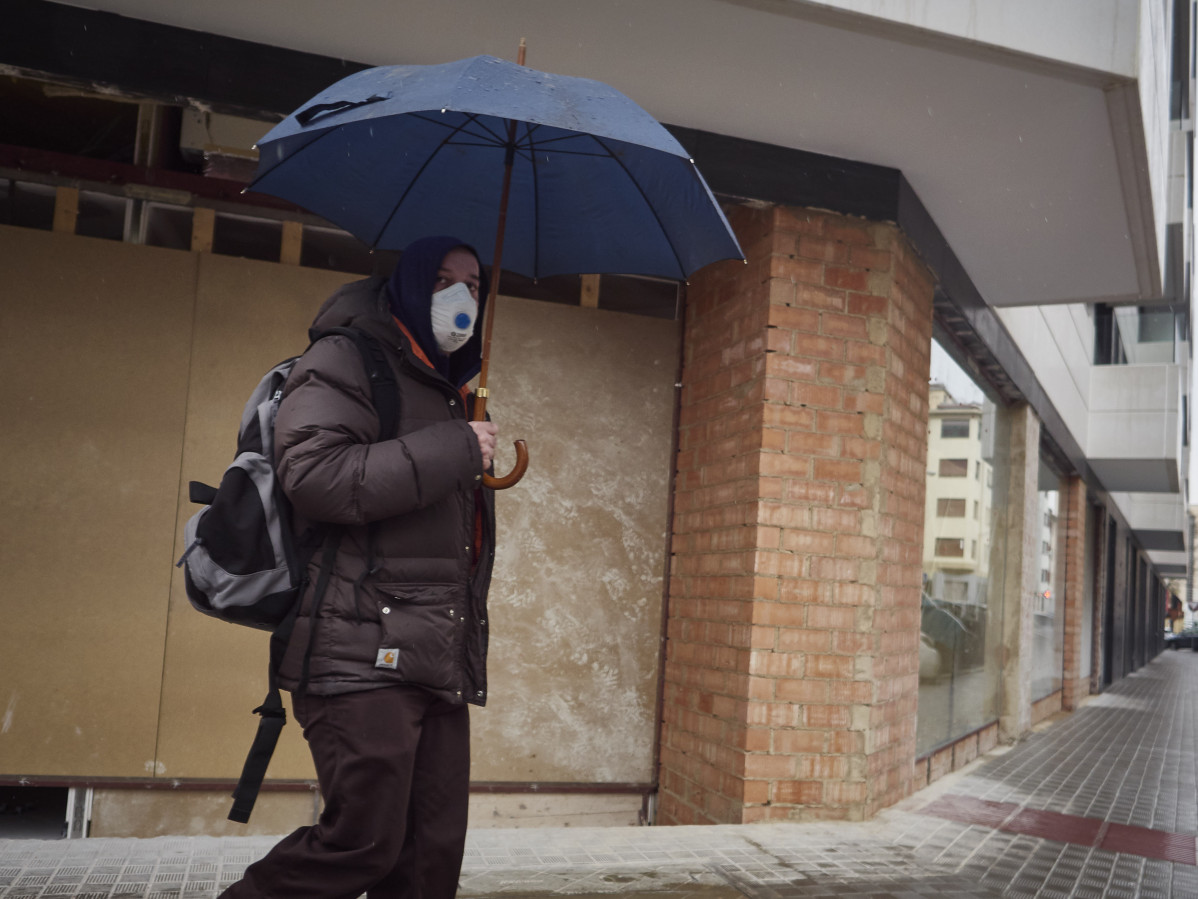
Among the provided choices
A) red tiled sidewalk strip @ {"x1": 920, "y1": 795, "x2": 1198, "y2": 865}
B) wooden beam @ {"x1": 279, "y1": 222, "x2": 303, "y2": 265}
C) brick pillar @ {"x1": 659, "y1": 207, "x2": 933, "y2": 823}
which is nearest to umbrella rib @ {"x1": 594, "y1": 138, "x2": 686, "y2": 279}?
brick pillar @ {"x1": 659, "y1": 207, "x2": 933, "y2": 823}

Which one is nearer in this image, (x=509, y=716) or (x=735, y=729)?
(x=735, y=729)

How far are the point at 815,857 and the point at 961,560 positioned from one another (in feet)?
12.8

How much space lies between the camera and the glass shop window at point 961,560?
261 inches

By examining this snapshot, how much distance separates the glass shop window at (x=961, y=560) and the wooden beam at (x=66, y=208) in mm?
4722

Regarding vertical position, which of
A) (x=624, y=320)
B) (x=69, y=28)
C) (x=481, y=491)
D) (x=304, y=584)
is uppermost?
(x=69, y=28)

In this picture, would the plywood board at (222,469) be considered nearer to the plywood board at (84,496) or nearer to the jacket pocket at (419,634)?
the plywood board at (84,496)

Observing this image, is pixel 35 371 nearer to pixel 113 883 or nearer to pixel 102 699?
pixel 102 699

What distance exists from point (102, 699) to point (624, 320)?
3188 mm

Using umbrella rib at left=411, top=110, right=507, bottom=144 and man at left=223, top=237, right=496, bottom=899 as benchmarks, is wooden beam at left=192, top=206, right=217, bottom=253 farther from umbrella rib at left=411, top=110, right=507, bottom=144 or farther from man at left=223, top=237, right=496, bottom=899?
man at left=223, top=237, right=496, bottom=899

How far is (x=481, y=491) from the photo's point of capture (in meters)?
2.61

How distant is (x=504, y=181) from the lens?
9.23 feet

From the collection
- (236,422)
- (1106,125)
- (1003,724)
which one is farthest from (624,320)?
(1003,724)

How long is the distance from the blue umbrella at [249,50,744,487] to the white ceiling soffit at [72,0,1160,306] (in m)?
1.06

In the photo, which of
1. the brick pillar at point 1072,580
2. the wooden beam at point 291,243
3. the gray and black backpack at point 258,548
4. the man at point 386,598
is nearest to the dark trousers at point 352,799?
the man at point 386,598
